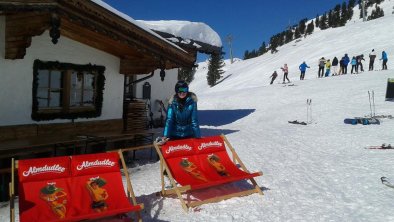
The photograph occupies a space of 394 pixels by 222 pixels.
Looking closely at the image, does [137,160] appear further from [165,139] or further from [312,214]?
[312,214]

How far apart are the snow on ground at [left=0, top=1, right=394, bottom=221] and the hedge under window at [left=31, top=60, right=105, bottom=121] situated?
7.41 ft

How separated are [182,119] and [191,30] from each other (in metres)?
18.5

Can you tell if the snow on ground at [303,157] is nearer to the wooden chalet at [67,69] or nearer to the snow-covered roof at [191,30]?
the wooden chalet at [67,69]

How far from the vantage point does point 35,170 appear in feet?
16.9

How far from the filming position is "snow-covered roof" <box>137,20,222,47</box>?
23.3 metres

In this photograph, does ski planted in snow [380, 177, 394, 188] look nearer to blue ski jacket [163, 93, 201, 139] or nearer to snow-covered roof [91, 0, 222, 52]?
blue ski jacket [163, 93, 201, 139]

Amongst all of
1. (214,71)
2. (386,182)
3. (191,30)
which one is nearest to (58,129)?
(386,182)

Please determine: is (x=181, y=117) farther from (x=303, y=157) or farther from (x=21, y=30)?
(x=303, y=157)

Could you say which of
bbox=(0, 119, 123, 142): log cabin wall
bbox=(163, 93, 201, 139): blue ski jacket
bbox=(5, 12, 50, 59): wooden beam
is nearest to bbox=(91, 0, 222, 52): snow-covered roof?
bbox=(0, 119, 123, 142): log cabin wall

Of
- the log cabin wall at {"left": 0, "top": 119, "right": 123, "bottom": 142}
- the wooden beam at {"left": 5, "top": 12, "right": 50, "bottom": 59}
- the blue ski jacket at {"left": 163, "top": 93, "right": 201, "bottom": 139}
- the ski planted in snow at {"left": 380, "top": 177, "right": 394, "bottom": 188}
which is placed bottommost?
the ski planted in snow at {"left": 380, "top": 177, "right": 394, "bottom": 188}

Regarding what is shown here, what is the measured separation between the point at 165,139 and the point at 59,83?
4113 millimetres

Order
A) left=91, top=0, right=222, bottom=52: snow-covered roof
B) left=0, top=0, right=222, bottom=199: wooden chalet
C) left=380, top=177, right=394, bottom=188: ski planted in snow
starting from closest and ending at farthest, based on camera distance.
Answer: left=380, top=177, right=394, bottom=188: ski planted in snow, left=0, top=0, right=222, bottom=199: wooden chalet, left=91, top=0, right=222, bottom=52: snow-covered roof

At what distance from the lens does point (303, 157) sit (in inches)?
414

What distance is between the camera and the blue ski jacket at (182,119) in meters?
7.02
